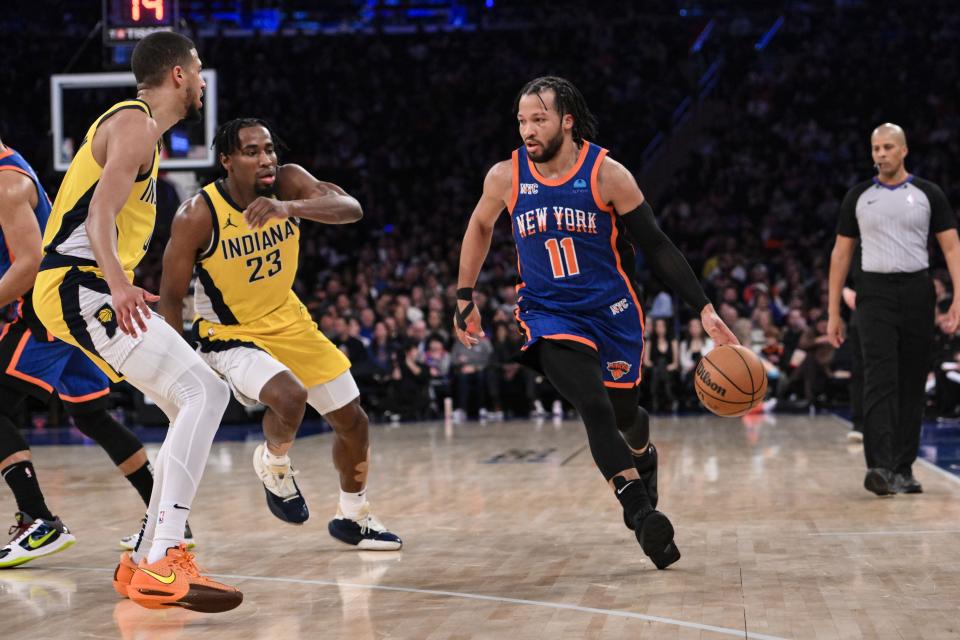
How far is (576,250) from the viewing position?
16.2 feet

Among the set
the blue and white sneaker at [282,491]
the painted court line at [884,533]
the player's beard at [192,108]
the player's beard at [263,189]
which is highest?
the player's beard at [192,108]

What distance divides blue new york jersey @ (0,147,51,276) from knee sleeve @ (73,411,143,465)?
73cm

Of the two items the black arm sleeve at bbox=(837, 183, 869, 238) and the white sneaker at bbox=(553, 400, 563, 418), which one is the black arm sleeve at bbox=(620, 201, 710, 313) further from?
the white sneaker at bbox=(553, 400, 563, 418)

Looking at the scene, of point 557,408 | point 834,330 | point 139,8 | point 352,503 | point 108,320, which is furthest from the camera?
point 557,408

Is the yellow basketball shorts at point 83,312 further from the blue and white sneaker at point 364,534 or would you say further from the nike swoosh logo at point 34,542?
the blue and white sneaker at point 364,534

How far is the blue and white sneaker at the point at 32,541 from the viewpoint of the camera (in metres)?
4.93

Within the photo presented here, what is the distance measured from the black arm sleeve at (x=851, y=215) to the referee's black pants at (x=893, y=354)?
30 cm

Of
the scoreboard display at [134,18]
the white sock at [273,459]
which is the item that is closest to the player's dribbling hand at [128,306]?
the white sock at [273,459]

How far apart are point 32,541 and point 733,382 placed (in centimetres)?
298

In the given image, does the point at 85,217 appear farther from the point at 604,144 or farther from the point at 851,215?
the point at 604,144

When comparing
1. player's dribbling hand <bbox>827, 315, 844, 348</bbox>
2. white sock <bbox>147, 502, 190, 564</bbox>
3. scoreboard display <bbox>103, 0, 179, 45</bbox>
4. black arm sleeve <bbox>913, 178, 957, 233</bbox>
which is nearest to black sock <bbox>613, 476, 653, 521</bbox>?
white sock <bbox>147, 502, 190, 564</bbox>

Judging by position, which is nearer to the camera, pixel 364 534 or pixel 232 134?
pixel 232 134

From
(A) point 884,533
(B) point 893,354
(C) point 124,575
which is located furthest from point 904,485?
(C) point 124,575

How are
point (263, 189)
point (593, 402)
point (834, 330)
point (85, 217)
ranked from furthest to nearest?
point (834, 330) → point (263, 189) → point (593, 402) → point (85, 217)
